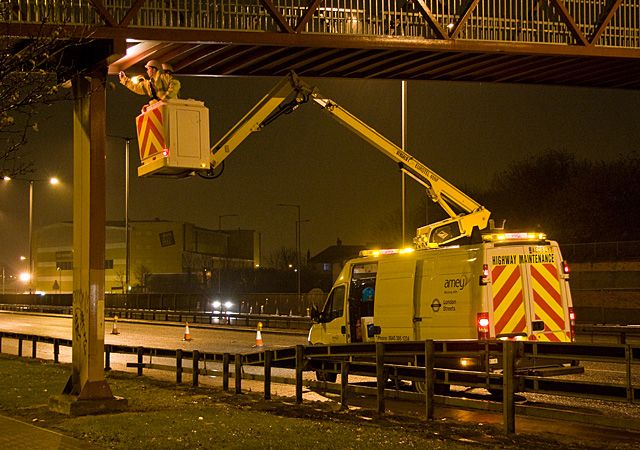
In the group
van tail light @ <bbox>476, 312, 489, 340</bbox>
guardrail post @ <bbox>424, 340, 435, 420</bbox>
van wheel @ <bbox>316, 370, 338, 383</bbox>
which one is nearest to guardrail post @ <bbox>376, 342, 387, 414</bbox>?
guardrail post @ <bbox>424, 340, 435, 420</bbox>

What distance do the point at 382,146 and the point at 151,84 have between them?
6.10 metres

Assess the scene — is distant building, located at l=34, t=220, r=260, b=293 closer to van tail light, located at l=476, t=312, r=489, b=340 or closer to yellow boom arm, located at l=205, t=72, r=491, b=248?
yellow boom arm, located at l=205, t=72, r=491, b=248

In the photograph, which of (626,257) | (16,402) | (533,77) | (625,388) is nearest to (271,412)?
(16,402)

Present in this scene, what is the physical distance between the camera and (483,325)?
1347 centimetres

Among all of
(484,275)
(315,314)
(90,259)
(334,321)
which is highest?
(90,259)

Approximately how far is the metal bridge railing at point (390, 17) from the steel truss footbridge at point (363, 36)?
0.06 feet

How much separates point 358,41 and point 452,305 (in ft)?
14.6

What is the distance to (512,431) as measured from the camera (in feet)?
32.7

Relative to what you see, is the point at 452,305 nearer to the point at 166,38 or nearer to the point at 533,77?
the point at 533,77

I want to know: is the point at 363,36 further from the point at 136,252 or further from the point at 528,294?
the point at 136,252

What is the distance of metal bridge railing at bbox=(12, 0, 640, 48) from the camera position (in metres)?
12.3

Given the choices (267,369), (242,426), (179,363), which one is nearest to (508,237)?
(267,369)

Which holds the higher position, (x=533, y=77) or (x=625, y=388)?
(x=533, y=77)

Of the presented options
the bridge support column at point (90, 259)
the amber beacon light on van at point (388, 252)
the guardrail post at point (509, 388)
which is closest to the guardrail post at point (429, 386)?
the guardrail post at point (509, 388)
